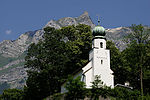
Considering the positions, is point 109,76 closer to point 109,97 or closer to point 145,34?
point 109,97

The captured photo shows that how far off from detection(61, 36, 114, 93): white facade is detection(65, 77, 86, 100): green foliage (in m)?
6.56

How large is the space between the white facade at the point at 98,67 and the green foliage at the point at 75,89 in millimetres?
6557

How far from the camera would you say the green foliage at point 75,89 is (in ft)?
141

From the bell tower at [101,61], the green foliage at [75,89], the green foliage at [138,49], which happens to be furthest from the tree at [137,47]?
the green foliage at [75,89]

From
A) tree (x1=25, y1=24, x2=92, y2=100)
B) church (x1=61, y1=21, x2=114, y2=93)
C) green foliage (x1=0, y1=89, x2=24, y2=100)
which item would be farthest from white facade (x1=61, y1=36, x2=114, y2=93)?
green foliage (x1=0, y1=89, x2=24, y2=100)

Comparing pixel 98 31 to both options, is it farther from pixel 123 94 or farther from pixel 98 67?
pixel 123 94

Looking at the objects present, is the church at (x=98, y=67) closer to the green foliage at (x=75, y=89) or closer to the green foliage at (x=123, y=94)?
the green foliage at (x=123, y=94)

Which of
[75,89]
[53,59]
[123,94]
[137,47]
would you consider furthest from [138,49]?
[53,59]

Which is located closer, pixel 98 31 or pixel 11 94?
pixel 98 31

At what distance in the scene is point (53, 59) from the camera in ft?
198

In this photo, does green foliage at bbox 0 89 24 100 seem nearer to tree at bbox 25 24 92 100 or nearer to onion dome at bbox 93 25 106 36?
tree at bbox 25 24 92 100

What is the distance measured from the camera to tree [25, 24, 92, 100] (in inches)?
2375

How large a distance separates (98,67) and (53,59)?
1223cm

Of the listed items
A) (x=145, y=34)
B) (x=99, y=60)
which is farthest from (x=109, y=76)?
(x=145, y=34)
